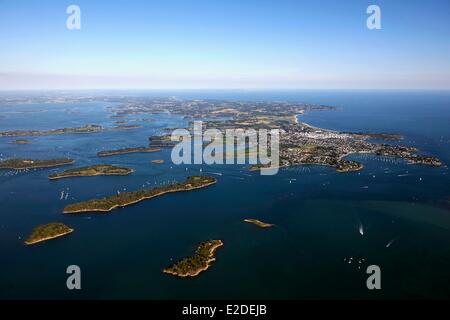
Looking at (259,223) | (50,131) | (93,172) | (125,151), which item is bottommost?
(259,223)

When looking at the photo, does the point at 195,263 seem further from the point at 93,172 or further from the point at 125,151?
the point at 125,151

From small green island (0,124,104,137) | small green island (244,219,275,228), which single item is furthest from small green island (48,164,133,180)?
small green island (0,124,104,137)

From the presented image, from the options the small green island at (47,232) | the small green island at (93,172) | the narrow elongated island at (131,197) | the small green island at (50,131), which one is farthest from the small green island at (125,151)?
the small green island at (47,232)

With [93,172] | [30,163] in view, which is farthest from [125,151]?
[30,163]

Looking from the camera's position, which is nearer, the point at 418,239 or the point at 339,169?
the point at 418,239
